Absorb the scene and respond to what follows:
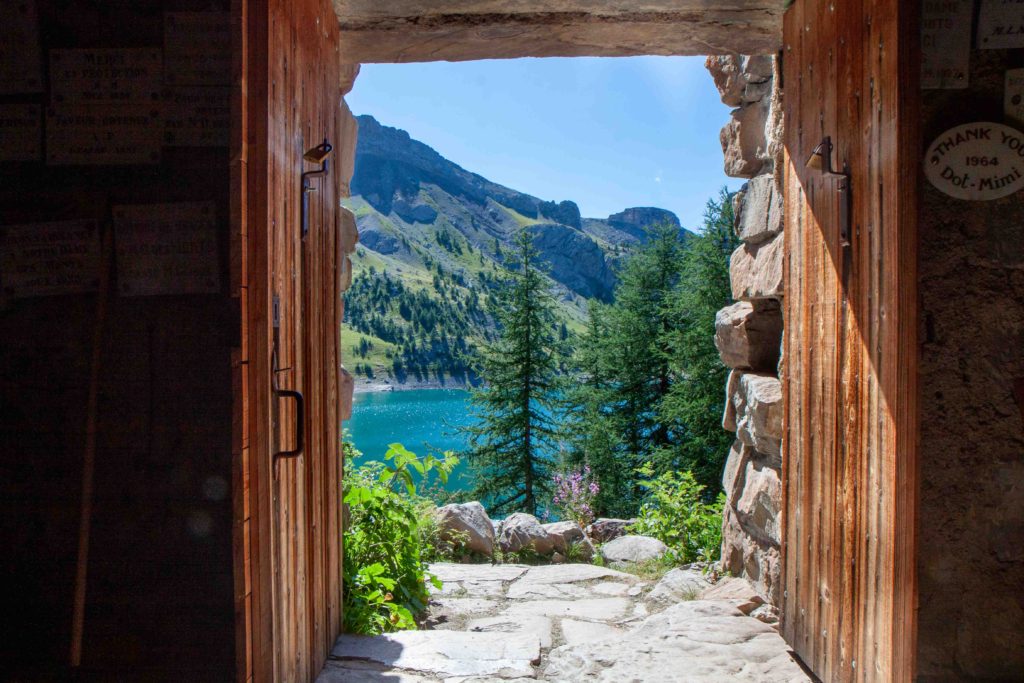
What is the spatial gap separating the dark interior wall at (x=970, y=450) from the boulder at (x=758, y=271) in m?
1.07

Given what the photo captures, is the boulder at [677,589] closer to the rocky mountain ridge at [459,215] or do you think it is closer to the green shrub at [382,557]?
the green shrub at [382,557]

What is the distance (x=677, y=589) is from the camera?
12.2ft

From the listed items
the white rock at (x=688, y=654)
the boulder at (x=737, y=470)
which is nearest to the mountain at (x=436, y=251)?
the boulder at (x=737, y=470)

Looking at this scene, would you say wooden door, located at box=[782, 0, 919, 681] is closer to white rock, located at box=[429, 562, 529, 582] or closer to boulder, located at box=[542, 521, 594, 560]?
white rock, located at box=[429, 562, 529, 582]

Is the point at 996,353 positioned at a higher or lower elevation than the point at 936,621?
higher

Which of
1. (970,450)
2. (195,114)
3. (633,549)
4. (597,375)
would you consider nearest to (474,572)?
(633,549)

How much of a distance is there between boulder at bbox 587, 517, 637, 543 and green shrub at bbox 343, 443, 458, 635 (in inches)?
139

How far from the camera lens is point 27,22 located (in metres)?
1.61

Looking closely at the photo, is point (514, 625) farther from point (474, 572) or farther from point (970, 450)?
point (970, 450)

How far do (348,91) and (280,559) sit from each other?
2.33m

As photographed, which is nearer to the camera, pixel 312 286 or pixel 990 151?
pixel 990 151

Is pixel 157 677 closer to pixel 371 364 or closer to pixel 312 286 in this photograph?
pixel 312 286

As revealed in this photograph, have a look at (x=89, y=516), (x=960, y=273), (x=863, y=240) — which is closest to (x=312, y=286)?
(x=89, y=516)

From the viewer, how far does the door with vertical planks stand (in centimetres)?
166
